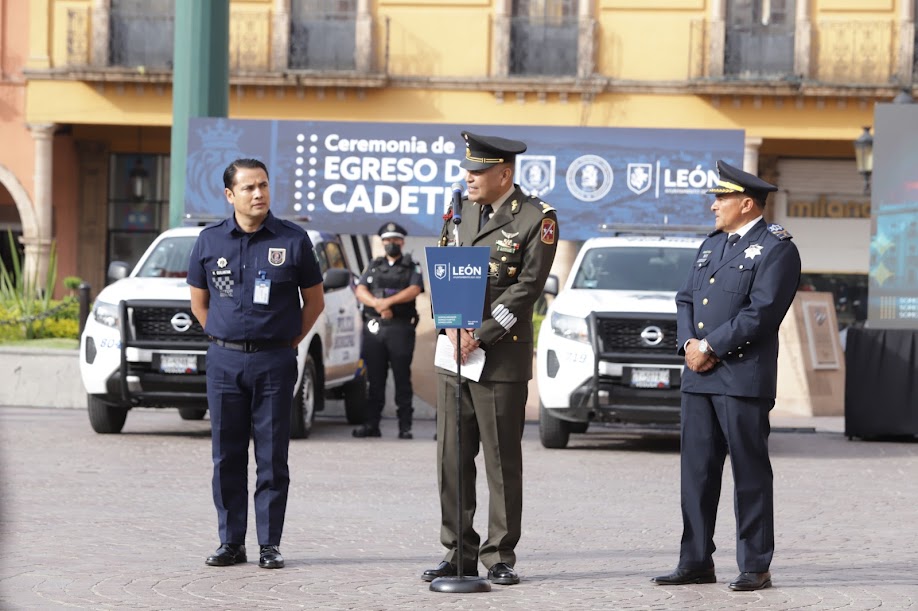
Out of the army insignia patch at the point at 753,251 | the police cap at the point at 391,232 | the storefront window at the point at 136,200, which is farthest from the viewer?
the storefront window at the point at 136,200

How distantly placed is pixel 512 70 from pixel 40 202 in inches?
376

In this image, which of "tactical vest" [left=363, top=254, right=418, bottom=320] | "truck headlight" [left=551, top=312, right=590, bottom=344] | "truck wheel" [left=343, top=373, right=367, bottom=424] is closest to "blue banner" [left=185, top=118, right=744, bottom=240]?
"truck wheel" [left=343, top=373, right=367, bottom=424]

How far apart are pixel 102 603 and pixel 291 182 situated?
39.5 ft

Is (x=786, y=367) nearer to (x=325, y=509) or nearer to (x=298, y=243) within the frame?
(x=325, y=509)

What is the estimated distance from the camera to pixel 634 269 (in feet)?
51.5

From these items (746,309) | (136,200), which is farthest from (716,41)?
(746,309)

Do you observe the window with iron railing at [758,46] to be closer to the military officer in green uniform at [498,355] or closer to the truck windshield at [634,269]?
the truck windshield at [634,269]

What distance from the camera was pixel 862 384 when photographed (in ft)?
54.7

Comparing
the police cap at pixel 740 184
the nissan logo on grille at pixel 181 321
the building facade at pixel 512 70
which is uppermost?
the building facade at pixel 512 70

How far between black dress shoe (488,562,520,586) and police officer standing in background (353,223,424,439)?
320 inches

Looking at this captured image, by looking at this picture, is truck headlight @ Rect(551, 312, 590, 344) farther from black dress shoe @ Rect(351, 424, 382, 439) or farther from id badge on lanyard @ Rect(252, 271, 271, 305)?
id badge on lanyard @ Rect(252, 271, 271, 305)

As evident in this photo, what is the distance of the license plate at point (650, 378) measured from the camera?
14.4 m

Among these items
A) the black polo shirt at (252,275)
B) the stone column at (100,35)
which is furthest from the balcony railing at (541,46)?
the black polo shirt at (252,275)

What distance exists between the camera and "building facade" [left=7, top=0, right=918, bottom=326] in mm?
31844
